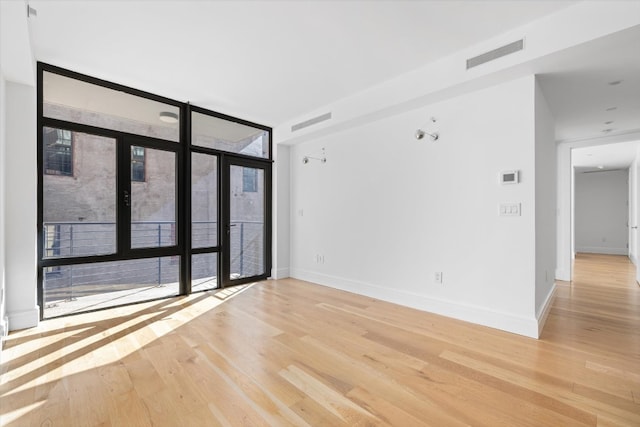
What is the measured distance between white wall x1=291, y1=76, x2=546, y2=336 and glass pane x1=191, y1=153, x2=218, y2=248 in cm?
170

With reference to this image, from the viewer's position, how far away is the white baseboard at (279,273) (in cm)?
532

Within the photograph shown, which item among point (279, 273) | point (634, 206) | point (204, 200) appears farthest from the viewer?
point (634, 206)

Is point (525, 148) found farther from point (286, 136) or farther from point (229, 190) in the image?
point (229, 190)

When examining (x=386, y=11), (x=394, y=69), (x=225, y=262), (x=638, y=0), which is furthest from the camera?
(x=225, y=262)

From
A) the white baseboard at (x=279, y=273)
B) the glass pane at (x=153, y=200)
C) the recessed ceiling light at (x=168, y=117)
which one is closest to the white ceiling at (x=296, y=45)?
the recessed ceiling light at (x=168, y=117)

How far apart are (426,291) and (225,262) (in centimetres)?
302

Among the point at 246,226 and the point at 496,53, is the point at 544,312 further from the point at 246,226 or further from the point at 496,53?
the point at 246,226

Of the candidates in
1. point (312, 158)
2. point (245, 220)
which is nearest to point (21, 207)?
point (245, 220)

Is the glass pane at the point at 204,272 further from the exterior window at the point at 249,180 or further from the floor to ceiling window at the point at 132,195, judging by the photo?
the exterior window at the point at 249,180

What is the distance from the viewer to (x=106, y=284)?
153 inches

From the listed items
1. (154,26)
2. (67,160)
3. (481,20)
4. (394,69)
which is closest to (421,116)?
(394,69)

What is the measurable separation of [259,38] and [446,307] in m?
3.45

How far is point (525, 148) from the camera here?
2.83m

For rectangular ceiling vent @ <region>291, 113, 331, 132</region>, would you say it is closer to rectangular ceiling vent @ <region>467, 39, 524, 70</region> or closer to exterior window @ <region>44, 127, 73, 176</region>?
rectangular ceiling vent @ <region>467, 39, 524, 70</region>
